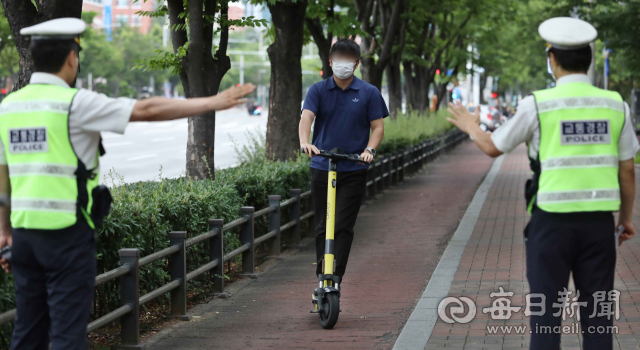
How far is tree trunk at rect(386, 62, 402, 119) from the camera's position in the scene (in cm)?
2644

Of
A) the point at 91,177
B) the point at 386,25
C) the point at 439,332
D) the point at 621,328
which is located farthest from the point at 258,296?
the point at 386,25

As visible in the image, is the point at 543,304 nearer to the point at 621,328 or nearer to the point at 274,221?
the point at 621,328

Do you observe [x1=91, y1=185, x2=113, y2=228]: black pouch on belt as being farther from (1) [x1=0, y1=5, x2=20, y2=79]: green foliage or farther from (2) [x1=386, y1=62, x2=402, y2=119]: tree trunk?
(2) [x1=386, y1=62, x2=402, y2=119]: tree trunk

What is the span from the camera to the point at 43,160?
137 inches

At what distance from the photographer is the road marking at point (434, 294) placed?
5.44 m

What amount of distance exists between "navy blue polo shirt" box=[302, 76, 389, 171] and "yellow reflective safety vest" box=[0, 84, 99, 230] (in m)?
2.75

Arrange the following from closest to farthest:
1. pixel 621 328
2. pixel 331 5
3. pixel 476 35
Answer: pixel 621 328 → pixel 331 5 → pixel 476 35

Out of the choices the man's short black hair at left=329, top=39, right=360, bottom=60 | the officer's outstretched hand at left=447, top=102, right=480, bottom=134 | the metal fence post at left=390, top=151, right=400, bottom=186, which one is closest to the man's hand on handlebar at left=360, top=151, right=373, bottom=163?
the man's short black hair at left=329, top=39, right=360, bottom=60

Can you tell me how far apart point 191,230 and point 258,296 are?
0.81 meters

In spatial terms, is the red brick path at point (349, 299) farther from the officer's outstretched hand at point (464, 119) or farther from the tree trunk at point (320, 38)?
the tree trunk at point (320, 38)

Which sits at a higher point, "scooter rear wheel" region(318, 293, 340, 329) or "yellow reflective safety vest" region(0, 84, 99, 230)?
"yellow reflective safety vest" region(0, 84, 99, 230)

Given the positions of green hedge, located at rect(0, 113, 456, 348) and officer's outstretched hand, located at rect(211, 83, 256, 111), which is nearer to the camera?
officer's outstretched hand, located at rect(211, 83, 256, 111)

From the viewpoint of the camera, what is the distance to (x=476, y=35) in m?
36.0

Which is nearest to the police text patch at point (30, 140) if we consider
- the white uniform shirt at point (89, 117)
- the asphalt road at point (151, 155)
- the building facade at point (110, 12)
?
the white uniform shirt at point (89, 117)
